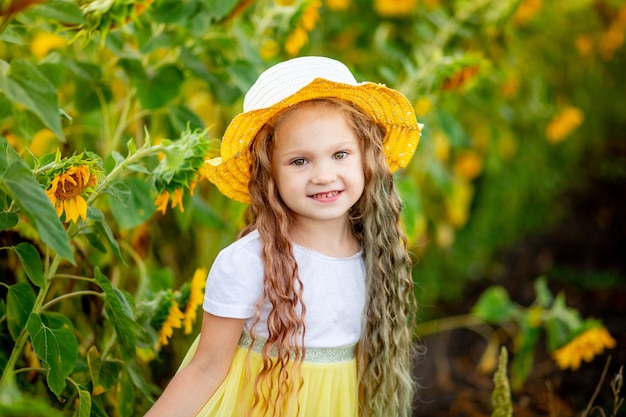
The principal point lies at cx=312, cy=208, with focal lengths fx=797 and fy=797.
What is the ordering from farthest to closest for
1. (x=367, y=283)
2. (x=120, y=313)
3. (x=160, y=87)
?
(x=160, y=87) < (x=367, y=283) < (x=120, y=313)

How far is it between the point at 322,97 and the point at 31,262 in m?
0.61

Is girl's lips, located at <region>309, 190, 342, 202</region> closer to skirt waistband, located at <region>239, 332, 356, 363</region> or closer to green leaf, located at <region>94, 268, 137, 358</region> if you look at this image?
skirt waistband, located at <region>239, 332, 356, 363</region>

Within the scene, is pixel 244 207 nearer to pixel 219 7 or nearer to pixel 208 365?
pixel 219 7

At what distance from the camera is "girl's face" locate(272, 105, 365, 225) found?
1.47 m

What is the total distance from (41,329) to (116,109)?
0.89 metres

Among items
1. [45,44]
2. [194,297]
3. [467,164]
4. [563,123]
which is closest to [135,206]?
[194,297]

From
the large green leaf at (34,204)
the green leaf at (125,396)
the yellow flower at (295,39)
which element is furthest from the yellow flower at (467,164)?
the large green leaf at (34,204)

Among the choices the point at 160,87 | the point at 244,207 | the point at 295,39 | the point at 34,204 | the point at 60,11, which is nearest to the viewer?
the point at 34,204

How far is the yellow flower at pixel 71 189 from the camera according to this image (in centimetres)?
132

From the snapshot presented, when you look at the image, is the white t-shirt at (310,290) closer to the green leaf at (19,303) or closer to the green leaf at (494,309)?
the green leaf at (19,303)

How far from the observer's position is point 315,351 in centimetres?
156

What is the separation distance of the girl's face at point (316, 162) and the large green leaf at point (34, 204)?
490mm

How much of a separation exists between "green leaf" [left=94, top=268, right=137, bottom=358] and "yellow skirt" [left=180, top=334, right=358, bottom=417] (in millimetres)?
192

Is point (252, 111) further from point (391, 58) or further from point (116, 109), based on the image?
point (391, 58)
